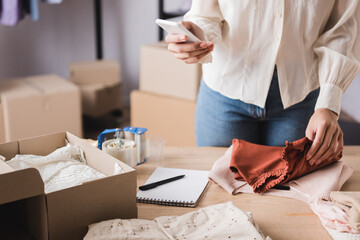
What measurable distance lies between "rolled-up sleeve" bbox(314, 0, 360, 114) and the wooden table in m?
0.21

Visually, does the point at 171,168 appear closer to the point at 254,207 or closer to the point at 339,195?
the point at 254,207

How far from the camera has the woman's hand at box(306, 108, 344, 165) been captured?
109cm

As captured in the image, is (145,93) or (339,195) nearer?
(339,195)

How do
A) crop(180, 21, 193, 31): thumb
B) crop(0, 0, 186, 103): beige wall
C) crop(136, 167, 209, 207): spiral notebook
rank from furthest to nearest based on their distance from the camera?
crop(0, 0, 186, 103): beige wall, crop(180, 21, 193, 31): thumb, crop(136, 167, 209, 207): spiral notebook

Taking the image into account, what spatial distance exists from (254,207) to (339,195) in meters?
0.18

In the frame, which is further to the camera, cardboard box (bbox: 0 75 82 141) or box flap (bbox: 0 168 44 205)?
cardboard box (bbox: 0 75 82 141)

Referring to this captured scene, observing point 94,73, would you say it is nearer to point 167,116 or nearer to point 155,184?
point 167,116

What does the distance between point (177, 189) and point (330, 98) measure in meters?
0.45

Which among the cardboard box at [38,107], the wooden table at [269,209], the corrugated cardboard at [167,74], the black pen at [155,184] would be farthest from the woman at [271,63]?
the cardboard box at [38,107]

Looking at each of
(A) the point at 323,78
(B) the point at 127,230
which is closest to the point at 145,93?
(A) the point at 323,78

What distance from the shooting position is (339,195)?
3.07 ft

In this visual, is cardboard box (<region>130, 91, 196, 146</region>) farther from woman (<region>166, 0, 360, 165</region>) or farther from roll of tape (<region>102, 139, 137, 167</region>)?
roll of tape (<region>102, 139, 137, 167</region>)

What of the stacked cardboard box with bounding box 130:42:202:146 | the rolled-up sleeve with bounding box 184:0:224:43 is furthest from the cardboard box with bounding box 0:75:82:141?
the rolled-up sleeve with bounding box 184:0:224:43

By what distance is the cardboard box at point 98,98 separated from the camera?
331cm
